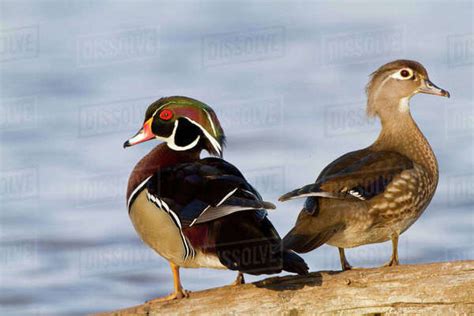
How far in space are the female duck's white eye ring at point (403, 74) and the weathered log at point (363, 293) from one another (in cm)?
161

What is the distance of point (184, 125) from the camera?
458cm

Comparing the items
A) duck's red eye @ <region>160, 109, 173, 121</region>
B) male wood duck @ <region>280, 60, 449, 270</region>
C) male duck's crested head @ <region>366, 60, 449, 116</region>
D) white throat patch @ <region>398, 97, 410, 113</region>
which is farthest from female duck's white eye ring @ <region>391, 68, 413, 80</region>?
duck's red eye @ <region>160, 109, 173, 121</region>

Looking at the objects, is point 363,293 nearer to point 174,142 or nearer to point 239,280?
point 239,280

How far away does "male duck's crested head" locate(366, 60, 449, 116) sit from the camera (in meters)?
5.22

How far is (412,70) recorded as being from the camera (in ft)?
17.1

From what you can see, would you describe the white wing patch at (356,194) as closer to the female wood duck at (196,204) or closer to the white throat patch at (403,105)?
the female wood duck at (196,204)

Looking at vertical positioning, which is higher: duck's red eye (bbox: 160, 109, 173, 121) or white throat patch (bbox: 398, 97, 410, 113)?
white throat patch (bbox: 398, 97, 410, 113)

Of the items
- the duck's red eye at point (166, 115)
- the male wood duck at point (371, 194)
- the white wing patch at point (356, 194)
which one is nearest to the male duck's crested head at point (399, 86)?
the male wood duck at point (371, 194)

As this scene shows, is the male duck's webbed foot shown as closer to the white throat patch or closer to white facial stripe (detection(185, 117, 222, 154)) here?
white facial stripe (detection(185, 117, 222, 154))

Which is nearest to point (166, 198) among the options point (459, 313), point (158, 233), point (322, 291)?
point (158, 233)

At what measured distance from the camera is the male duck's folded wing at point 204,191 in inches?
153

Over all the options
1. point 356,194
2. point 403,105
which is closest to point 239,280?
point 356,194

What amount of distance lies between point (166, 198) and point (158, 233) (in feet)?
0.50

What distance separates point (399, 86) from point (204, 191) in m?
1.66
